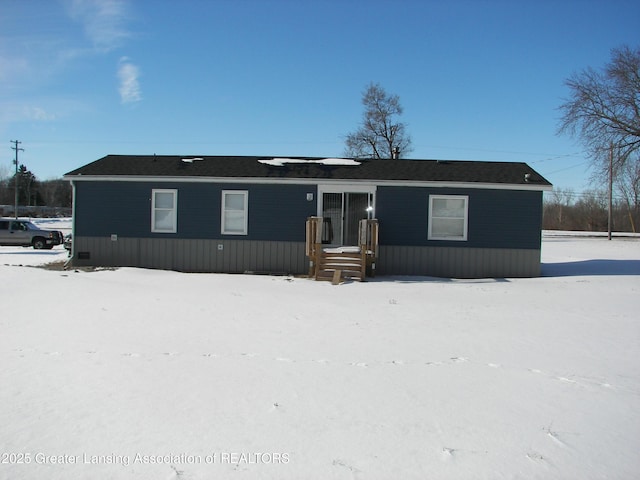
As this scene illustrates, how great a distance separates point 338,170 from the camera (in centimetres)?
1478

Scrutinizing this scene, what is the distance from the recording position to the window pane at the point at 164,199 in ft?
48.3

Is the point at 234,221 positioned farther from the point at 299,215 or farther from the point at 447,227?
the point at 447,227

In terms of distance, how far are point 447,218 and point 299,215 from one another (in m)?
4.63

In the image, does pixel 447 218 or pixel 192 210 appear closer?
pixel 447 218

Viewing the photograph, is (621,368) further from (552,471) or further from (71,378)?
(71,378)

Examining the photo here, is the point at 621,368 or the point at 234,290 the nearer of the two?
the point at 621,368

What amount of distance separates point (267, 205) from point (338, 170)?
2.57 metres

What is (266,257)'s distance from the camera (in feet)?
47.4

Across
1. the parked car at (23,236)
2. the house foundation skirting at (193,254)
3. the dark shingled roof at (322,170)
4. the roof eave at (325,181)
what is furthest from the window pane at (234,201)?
the parked car at (23,236)

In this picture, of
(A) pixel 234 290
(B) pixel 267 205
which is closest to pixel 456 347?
(A) pixel 234 290

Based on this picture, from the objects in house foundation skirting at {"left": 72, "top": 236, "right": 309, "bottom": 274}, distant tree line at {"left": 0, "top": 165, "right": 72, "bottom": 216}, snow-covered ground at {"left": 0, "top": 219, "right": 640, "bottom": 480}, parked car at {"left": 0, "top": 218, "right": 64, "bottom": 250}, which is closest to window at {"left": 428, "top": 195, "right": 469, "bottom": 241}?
house foundation skirting at {"left": 72, "top": 236, "right": 309, "bottom": 274}

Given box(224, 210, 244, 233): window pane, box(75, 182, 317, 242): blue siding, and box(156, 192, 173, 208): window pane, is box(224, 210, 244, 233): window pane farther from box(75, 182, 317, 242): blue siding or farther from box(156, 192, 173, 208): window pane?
box(156, 192, 173, 208): window pane

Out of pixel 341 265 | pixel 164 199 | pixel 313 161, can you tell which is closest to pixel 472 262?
pixel 341 265

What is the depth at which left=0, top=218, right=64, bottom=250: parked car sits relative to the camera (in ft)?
73.5
